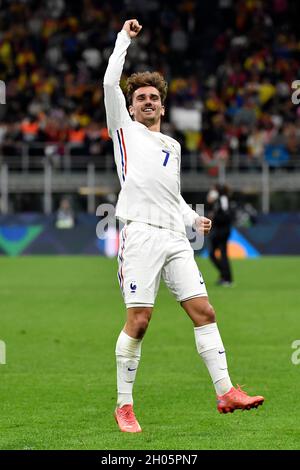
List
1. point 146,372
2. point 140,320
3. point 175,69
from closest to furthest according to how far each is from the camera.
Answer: point 140,320 < point 146,372 < point 175,69

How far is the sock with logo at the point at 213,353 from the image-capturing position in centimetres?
884

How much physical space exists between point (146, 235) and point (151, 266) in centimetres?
24

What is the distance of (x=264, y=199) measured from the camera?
3394cm

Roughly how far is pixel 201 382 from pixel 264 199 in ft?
74.1

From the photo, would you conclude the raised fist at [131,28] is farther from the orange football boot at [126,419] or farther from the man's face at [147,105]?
the orange football boot at [126,419]

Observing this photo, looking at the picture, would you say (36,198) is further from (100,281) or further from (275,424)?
(275,424)

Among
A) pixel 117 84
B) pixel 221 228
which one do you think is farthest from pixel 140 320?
pixel 221 228

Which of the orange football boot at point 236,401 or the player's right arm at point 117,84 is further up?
the player's right arm at point 117,84

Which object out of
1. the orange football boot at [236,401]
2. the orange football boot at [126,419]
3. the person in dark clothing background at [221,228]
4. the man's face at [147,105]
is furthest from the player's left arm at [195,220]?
the person in dark clothing background at [221,228]

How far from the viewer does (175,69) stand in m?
41.5

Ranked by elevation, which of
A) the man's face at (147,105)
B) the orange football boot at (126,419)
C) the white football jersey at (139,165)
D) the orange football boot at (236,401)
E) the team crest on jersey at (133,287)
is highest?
the man's face at (147,105)

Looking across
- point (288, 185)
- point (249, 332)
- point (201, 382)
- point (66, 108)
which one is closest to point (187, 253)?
point (201, 382)

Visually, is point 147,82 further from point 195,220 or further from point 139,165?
point 195,220

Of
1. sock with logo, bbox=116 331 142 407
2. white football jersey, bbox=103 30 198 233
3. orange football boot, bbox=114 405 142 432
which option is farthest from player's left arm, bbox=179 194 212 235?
orange football boot, bbox=114 405 142 432
